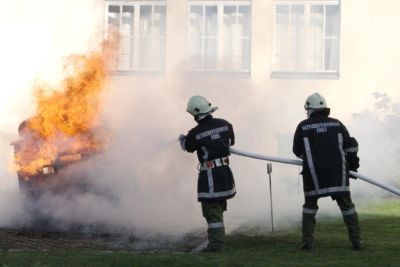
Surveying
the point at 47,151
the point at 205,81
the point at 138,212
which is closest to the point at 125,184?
the point at 138,212

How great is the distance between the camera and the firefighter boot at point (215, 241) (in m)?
10.0

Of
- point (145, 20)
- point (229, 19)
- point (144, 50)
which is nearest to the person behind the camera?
point (144, 50)

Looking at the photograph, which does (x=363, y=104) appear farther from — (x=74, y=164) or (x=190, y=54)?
(x=74, y=164)

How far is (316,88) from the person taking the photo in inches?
886

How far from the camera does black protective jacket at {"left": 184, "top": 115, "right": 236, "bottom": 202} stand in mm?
10188

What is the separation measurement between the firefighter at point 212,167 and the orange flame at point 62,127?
3.27 meters

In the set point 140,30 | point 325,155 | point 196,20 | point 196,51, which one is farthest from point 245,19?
point 325,155

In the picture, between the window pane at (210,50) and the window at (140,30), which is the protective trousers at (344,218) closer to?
the window pane at (210,50)

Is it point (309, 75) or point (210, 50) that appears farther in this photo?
point (309, 75)

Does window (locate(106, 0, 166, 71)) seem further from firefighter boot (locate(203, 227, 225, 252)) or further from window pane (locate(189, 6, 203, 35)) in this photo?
firefighter boot (locate(203, 227, 225, 252))

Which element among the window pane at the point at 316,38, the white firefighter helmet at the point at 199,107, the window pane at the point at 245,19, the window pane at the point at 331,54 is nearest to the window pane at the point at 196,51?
the window pane at the point at 245,19

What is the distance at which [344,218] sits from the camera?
33.1 feet

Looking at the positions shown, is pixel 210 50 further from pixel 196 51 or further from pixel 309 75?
pixel 309 75

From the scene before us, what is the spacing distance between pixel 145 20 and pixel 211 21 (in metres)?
1.85
